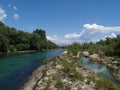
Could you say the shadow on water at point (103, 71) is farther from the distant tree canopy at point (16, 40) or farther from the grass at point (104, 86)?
the distant tree canopy at point (16, 40)

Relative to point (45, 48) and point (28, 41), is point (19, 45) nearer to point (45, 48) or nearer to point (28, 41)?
point (28, 41)

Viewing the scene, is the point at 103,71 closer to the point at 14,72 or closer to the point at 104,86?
the point at 14,72

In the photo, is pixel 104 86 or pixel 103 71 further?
pixel 103 71

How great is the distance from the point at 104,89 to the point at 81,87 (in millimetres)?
2516

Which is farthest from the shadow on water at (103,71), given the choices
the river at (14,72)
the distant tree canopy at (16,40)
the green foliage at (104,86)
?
the distant tree canopy at (16,40)

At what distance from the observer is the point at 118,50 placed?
270ft

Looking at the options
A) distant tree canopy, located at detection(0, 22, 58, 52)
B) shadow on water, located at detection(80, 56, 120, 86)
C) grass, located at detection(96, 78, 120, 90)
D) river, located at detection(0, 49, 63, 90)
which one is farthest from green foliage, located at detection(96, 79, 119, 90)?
distant tree canopy, located at detection(0, 22, 58, 52)

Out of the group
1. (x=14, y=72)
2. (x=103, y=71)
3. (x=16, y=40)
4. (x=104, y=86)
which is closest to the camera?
(x=104, y=86)

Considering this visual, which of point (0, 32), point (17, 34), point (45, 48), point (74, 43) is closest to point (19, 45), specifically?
point (17, 34)

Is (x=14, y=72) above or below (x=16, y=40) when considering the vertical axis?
below

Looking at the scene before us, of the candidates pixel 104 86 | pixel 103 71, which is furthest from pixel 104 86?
pixel 103 71

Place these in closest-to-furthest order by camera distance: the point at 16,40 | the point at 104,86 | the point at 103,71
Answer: the point at 104,86 → the point at 103,71 → the point at 16,40

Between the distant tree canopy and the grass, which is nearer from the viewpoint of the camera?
the grass

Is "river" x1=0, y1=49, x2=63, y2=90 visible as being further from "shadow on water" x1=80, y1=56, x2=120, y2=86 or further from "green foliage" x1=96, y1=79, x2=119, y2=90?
"shadow on water" x1=80, y1=56, x2=120, y2=86
